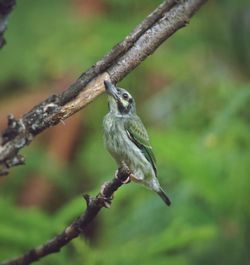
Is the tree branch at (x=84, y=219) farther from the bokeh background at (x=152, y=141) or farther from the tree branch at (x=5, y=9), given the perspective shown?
the bokeh background at (x=152, y=141)

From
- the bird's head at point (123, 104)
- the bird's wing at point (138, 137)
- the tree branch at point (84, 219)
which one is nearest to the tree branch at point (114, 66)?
the tree branch at point (84, 219)

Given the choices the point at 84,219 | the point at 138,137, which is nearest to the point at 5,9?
the point at 84,219

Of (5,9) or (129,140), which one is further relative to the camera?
(129,140)

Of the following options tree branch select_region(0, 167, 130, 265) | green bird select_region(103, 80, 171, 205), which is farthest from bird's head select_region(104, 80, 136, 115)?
tree branch select_region(0, 167, 130, 265)

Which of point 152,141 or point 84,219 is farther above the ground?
point 152,141

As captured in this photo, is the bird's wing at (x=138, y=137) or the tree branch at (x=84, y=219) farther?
the bird's wing at (x=138, y=137)

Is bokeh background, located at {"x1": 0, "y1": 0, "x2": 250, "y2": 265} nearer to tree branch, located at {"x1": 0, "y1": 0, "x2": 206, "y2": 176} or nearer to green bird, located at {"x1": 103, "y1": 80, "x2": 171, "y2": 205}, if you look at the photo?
green bird, located at {"x1": 103, "y1": 80, "x2": 171, "y2": 205}

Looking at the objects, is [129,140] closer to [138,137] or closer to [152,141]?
[138,137]

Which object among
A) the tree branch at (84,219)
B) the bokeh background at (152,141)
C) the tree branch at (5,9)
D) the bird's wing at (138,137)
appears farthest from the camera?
the bokeh background at (152,141)
